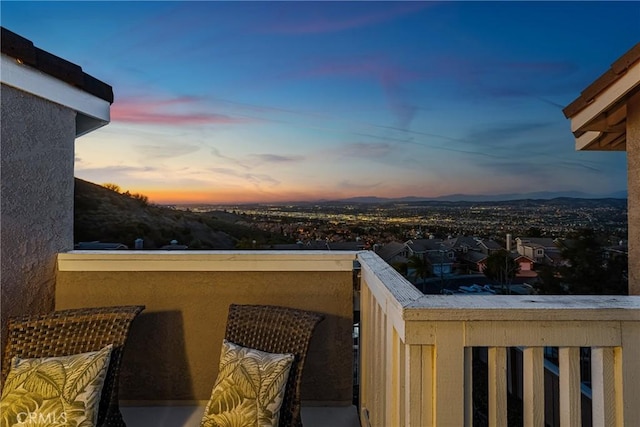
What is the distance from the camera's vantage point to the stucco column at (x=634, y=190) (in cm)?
246

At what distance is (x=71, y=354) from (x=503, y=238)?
5.60 m

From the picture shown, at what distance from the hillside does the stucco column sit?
3.51m

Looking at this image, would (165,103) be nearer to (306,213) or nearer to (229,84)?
(229,84)

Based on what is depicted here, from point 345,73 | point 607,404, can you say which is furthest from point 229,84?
point 607,404

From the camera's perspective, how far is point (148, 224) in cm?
596

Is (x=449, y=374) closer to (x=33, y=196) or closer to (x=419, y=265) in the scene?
(x=33, y=196)

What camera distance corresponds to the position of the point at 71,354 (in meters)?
2.00

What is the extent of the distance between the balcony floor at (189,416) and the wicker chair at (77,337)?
0.34m

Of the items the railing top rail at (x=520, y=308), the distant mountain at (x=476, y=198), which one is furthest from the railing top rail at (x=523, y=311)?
the distant mountain at (x=476, y=198)

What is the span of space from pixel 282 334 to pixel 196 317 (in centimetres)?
74

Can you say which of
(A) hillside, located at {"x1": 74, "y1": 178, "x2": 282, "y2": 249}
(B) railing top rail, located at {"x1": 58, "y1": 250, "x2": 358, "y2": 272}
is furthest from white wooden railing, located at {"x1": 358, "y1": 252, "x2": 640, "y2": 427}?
(A) hillside, located at {"x1": 74, "y1": 178, "x2": 282, "y2": 249}

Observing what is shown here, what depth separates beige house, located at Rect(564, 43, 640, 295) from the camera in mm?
2383

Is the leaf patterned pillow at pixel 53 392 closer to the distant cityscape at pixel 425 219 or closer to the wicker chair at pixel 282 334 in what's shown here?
the wicker chair at pixel 282 334

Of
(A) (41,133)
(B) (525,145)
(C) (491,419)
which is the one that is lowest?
(C) (491,419)
